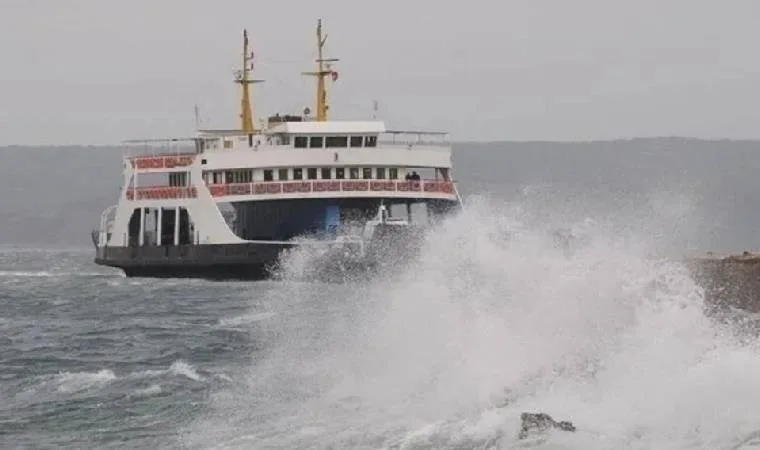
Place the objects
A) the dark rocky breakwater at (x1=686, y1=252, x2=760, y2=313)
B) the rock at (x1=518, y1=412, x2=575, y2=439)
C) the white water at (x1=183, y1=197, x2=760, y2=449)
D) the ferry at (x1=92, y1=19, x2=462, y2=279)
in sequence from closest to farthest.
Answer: the rock at (x1=518, y1=412, x2=575, y2=439)
the white water at (x1=183, y1=197, x2=760, y2=449)
the dark rocky breakwater at (x1=686, y1=252, x2=760, y2=313)
the ferry at (x1=92, y1=19, x2=462, y2=279)

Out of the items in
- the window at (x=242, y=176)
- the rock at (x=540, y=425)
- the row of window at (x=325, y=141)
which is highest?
the row of window at (x=325, y=141)

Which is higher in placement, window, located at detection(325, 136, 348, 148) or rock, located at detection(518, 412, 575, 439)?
window, located at detection(325, 136, 348, 148)

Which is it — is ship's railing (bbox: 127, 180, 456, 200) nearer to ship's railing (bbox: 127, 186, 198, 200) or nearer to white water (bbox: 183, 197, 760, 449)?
ship's railing (bbox: 127, 186, 198, 200)

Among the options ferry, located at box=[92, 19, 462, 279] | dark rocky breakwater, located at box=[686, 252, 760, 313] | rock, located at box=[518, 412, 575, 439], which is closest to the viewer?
rock, located at box=[518, 412, 575, 439]

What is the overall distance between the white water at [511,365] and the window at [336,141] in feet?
119

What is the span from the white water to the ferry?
112ft

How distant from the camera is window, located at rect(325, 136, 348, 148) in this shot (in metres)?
72.1

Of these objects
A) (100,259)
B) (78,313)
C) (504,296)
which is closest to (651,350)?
(504,296)

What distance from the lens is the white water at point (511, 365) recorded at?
2267 centimetres

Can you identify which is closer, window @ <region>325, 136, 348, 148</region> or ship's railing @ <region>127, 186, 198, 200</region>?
window @ <region>325, 136, 348, 148</region>

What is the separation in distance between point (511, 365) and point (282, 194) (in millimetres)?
44185

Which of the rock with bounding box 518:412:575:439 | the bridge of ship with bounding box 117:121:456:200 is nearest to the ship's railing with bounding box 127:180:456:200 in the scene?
the bridge of ship with bounding box 117:121:456:200

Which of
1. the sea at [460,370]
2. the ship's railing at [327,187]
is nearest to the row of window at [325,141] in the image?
the ship's railing at [327,187]

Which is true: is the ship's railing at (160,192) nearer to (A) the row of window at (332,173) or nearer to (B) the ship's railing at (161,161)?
(B) the ship's railing at (161,161)
